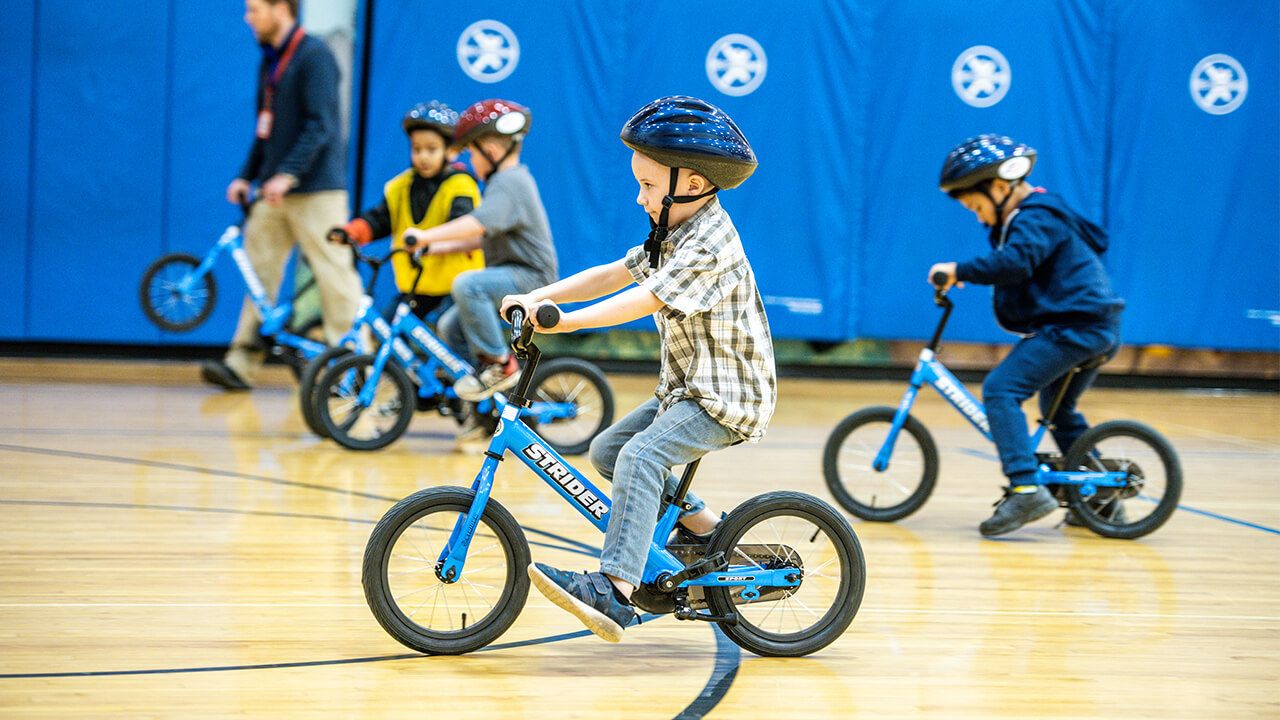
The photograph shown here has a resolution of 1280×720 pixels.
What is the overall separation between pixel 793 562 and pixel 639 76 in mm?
6355

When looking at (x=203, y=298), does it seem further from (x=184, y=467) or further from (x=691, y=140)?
(x=691, y=140)

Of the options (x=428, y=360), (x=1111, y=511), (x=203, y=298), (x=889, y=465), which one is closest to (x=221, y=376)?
(x=203, y=298)

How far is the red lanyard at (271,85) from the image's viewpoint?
284 inches

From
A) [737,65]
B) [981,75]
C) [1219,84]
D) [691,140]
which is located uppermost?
[1219,84]

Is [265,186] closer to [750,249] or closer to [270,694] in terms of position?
[750,249]

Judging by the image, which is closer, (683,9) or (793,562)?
(793,562)

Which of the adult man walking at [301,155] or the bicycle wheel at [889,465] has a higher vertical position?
the adult man walking at [301,155]

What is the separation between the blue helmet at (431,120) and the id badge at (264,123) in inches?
59.4

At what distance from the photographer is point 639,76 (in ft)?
29.8

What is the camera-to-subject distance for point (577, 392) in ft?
20.0

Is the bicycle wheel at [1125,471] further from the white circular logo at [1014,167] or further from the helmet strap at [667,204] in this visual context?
the helmet strap at [667,204]

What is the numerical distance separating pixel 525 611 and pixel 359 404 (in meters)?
2.54

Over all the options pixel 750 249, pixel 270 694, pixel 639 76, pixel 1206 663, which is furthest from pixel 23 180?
pixel 1206 663

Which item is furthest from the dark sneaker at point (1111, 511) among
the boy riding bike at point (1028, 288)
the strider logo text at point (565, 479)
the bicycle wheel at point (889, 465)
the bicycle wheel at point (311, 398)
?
the bicycle wheel at point (311, 398)
